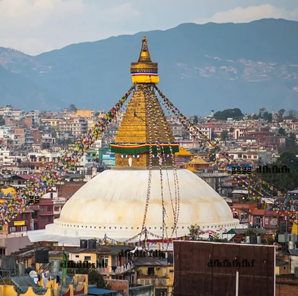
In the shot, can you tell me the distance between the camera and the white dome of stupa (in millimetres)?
46844

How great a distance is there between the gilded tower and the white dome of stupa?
2.31ft

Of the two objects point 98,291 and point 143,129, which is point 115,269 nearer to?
point 98,291

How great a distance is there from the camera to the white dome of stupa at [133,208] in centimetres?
4684

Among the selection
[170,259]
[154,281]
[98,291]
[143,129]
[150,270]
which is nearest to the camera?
[98,291]

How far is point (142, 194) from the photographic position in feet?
155

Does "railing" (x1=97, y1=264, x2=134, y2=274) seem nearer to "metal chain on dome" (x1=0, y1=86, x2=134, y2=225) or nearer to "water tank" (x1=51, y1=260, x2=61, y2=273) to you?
"water tank" (x1=51, y1=260, x2=61, y2=273)

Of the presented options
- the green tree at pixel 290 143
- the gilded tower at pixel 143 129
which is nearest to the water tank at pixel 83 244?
the gilded tower at pixel 143 129

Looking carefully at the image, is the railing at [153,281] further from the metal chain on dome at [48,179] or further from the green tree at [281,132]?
the green tree at [281,132]

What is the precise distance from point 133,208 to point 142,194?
528mm

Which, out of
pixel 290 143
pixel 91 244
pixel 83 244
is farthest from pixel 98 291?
pixel 290 143

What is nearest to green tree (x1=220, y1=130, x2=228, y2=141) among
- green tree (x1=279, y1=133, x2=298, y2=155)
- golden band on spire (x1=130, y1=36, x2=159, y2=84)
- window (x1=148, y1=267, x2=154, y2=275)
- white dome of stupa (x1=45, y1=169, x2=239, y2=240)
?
green tree (x1=279, y1=133, x2=298, y2=155)

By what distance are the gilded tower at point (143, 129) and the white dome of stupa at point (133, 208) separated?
27.7 inches

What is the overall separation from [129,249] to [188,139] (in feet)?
365

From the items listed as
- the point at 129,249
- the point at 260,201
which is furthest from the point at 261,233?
the point at 260,201
